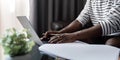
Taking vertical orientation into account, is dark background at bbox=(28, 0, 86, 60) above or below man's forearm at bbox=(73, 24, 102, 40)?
below

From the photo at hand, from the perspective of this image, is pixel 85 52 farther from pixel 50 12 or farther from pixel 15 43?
pixel 50 12

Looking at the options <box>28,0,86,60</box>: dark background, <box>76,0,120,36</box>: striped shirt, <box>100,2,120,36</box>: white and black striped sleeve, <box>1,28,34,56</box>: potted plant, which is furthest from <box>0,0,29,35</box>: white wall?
<box>1,28,34,56</box>: potted plant

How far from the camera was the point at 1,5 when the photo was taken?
2.20 metres

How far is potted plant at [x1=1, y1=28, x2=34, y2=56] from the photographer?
2.26ft

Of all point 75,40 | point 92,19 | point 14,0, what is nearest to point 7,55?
point 75,40

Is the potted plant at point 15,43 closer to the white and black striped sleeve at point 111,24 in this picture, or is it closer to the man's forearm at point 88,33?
the man's forearm at point 88,33

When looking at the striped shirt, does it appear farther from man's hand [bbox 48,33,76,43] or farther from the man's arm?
man's hand [bbox 48,33,76,43]

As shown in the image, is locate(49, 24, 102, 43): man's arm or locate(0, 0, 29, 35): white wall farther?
locate(0, 0, 29, 35): white wall

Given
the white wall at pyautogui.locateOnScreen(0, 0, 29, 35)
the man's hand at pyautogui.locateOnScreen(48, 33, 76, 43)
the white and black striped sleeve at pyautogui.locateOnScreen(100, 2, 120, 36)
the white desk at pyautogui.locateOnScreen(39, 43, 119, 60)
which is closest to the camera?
the white desk at pyautogui.locateOnScreen(39, 43, 119, 60)

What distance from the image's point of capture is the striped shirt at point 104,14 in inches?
40.0

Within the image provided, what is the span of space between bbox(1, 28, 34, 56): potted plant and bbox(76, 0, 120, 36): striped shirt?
1.44 feet

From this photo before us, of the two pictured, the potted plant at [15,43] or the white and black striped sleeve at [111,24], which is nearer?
the potted plant at [15,43]

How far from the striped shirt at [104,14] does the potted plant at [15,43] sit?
1.44ft

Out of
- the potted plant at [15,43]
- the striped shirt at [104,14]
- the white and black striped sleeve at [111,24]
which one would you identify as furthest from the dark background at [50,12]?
the potted plant at [15,43]
